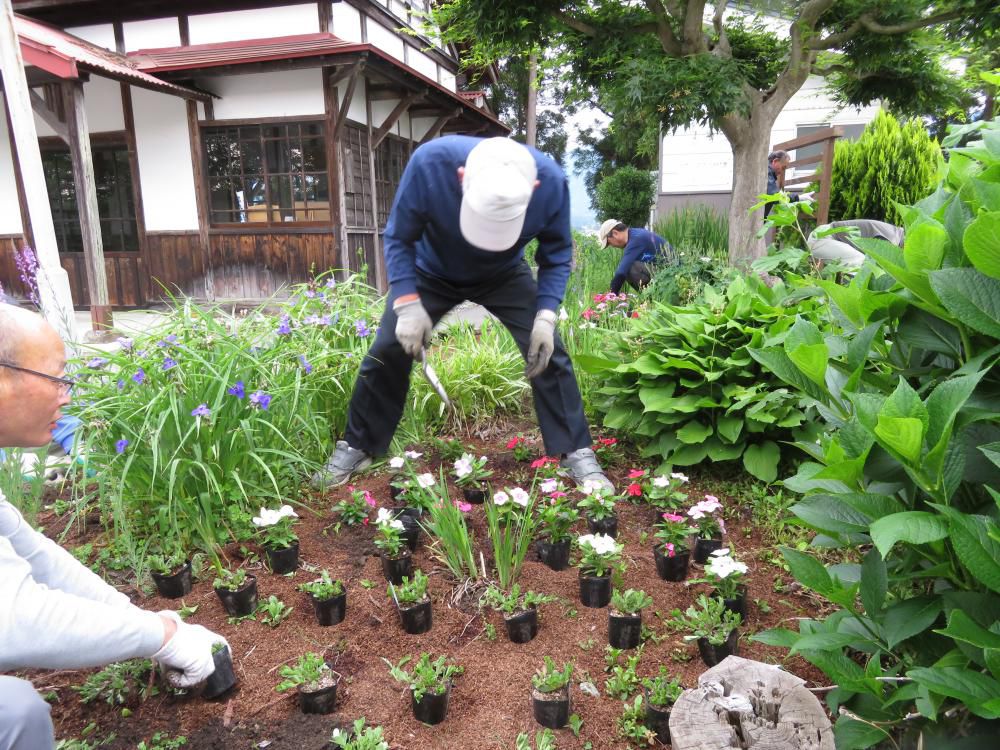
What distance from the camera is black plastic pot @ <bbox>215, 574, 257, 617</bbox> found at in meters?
1.87

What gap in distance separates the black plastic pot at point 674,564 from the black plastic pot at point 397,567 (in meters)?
0.80

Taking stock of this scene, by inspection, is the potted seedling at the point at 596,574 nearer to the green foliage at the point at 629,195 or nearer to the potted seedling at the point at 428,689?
the potted seedling at the point at 428,689

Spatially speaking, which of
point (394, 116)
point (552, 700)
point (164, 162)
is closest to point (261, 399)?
point (552, 700)

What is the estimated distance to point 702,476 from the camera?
2760mm

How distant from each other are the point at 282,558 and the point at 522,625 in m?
0.83

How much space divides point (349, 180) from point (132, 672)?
7.36 meters

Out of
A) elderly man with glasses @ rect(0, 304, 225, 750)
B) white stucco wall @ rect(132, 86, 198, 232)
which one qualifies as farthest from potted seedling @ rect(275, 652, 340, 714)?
white stucco wall @ rect(132, 86, 198, 232)

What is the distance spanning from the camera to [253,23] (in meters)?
7.93

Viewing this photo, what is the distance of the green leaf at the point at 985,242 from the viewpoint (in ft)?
2.41

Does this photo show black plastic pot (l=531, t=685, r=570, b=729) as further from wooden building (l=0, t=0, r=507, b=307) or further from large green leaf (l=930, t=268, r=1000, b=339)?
wooden building (l=0, t=0, r=507, b=307)

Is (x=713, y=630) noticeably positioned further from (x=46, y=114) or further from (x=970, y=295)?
(x=46, y=114)

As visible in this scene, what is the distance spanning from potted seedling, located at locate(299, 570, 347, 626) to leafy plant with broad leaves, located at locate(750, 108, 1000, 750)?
1215 millimetres

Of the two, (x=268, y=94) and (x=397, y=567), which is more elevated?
(x=268, y=94)

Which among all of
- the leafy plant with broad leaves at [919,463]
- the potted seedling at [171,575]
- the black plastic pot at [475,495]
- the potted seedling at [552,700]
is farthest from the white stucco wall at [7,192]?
the leafy plant with broad leaves at [919,463]
